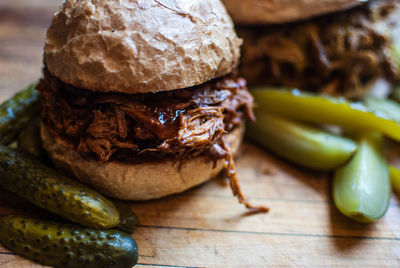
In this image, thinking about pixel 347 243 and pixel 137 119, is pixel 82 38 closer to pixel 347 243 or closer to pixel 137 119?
pixel 137 119

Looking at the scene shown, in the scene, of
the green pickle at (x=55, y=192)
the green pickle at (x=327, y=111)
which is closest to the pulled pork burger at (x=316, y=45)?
the green pickle at (x=327, y=111)

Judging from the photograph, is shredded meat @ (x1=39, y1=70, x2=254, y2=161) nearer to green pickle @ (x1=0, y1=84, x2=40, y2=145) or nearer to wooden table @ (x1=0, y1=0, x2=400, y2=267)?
green pickle @ (x1=0, y1=84, x2=40, y2=145)

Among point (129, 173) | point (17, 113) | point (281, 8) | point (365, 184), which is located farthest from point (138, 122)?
point (281, 8)

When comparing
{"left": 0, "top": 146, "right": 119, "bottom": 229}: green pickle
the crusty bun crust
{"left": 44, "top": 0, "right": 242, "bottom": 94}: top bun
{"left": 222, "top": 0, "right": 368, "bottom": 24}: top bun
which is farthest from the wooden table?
{"left": 222, "top": 0, "right": 368, "bottom": 24}: top bun

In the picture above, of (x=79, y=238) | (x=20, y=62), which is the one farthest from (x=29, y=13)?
(x=79, y=238)

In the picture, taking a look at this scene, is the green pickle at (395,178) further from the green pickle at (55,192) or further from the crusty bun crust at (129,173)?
the green pickle at (55,192)

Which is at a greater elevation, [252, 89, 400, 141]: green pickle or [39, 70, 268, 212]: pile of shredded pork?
[39, 70, 268, 212]: pile of shredded pork
